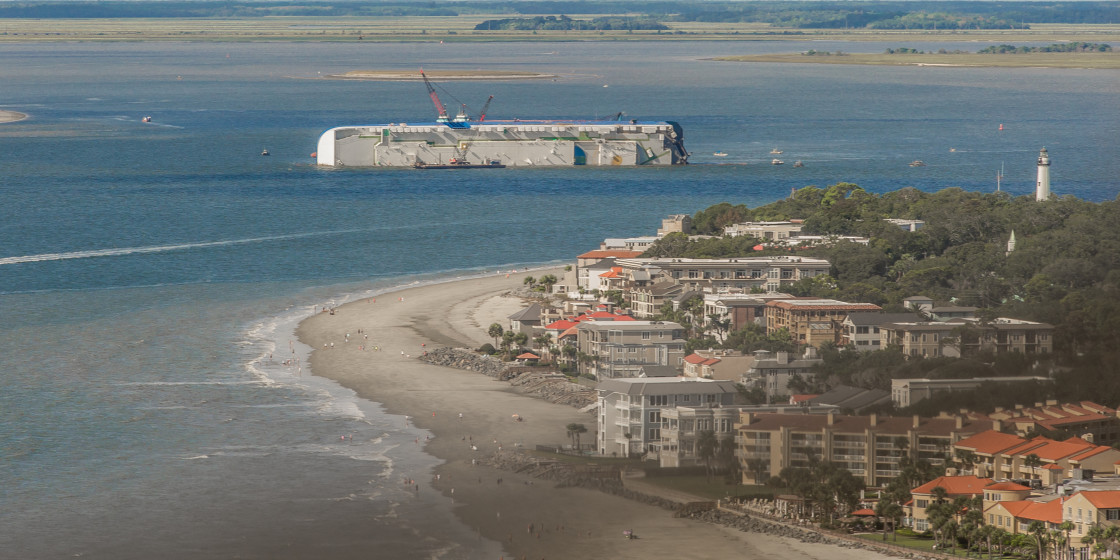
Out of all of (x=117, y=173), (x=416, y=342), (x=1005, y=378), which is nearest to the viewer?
(x=1005, y=378)

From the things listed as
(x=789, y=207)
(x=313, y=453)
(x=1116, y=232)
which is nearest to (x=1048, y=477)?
(x=313, y=453)

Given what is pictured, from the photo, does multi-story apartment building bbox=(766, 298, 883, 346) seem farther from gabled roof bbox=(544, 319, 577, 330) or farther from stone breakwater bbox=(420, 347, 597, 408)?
stone breakwater bbox=(420, 347, 597, 408)

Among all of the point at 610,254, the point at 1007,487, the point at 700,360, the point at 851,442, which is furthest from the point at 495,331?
the point at 1007,487

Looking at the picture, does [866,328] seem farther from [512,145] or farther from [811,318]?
[512,145]

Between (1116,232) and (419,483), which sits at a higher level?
(1116,232)

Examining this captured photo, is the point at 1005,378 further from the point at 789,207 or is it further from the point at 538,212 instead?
the point at 538,212

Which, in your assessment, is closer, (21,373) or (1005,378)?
(1005,378)

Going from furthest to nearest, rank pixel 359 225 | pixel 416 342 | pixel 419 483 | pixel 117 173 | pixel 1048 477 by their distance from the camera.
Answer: pixel 117 173 → pixel 359 225 → pixel 416 342 → pixel 419 483 → pixel 1048 477
